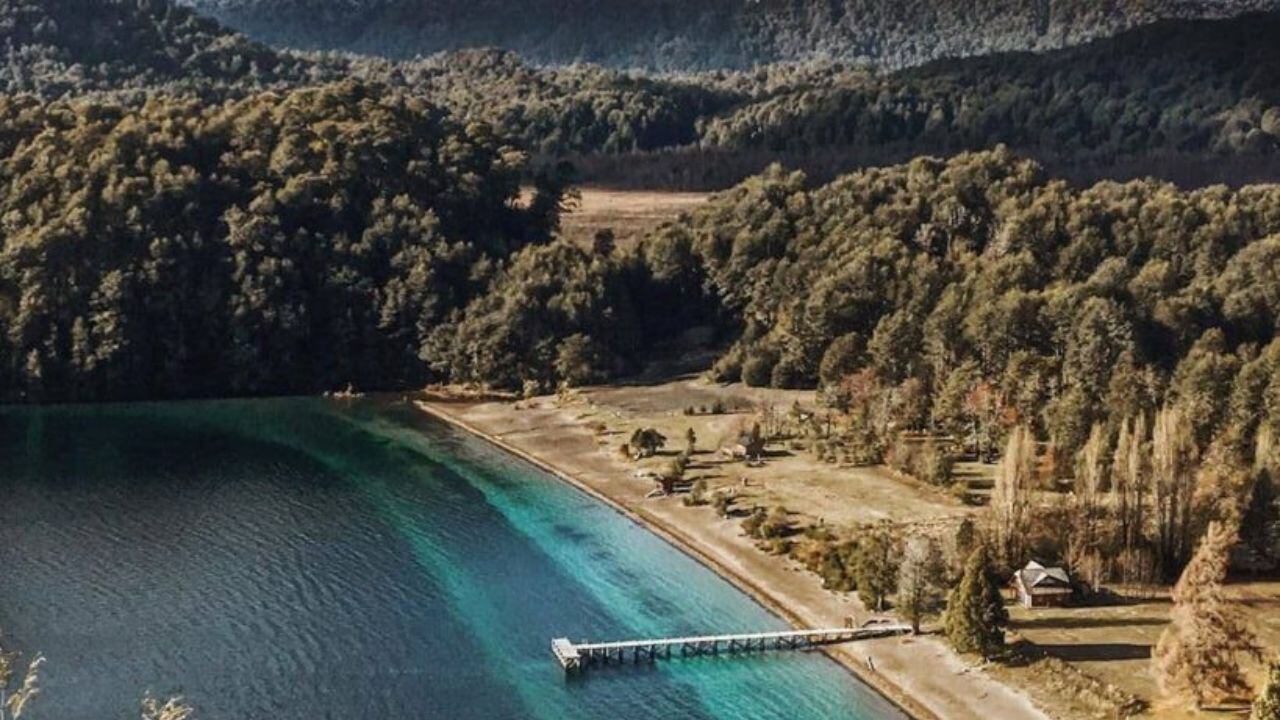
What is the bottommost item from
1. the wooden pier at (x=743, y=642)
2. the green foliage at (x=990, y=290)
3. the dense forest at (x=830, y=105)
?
the wooden pier at (x=743, y=642)

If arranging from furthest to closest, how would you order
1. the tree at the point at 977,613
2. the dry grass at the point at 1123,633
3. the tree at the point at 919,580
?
the tree at the point at 919,580 → the tree at the point at 977,613 → the dry grass at the point at 1123,633

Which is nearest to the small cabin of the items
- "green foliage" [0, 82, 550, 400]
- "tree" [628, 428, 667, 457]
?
"tree" [628, 428, 667, 457]

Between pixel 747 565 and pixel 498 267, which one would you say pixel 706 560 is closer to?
pixel 747 565

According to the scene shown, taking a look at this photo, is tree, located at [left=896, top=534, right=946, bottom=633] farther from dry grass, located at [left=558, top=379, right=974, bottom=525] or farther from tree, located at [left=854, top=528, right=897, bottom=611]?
dry grass, located at [left=558, top=379, right=974, bottom=525]

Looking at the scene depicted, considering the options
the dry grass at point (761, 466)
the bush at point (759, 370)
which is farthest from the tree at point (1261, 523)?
the bush at point (759, 370)

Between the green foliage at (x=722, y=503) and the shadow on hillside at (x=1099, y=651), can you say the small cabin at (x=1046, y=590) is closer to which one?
the shadow on hillside at (x=1099, y=651)

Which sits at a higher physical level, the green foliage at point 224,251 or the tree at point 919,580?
the green foliage at point 224,251

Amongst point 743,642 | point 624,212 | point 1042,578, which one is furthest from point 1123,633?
point 624,212
